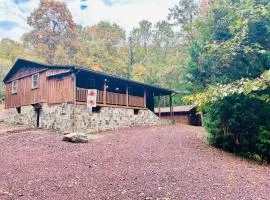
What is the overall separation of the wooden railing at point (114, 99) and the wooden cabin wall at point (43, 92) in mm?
802

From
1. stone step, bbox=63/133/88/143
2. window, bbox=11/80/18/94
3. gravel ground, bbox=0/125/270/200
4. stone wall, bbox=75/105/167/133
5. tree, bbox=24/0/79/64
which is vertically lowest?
gravel ground, bbox=0/125/270/200

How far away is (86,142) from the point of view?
50.3 ft

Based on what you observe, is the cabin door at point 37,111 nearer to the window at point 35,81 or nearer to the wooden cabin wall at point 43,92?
the wooden cabin wall at point 43,92

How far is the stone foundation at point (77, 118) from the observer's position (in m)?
19.4

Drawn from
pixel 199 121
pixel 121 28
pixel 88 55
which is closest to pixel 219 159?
pixel 199 121

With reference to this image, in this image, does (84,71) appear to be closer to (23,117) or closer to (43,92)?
(43,92)

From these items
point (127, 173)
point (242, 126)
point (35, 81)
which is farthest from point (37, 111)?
point (242, 126)

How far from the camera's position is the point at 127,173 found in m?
8.98

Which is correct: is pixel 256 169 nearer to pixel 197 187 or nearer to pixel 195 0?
pixel 197 187

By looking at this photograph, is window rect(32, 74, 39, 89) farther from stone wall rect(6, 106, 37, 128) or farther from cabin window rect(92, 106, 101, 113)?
cabin window rect(92, 106, 101, 113)

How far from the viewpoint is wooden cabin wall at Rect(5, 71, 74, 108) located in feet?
66.1

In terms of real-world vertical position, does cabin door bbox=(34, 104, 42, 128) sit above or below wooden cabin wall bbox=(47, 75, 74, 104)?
below

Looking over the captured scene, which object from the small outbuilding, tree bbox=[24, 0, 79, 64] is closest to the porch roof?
the small outbuilding

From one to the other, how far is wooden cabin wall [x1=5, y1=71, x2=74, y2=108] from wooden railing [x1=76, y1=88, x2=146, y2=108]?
80cm
